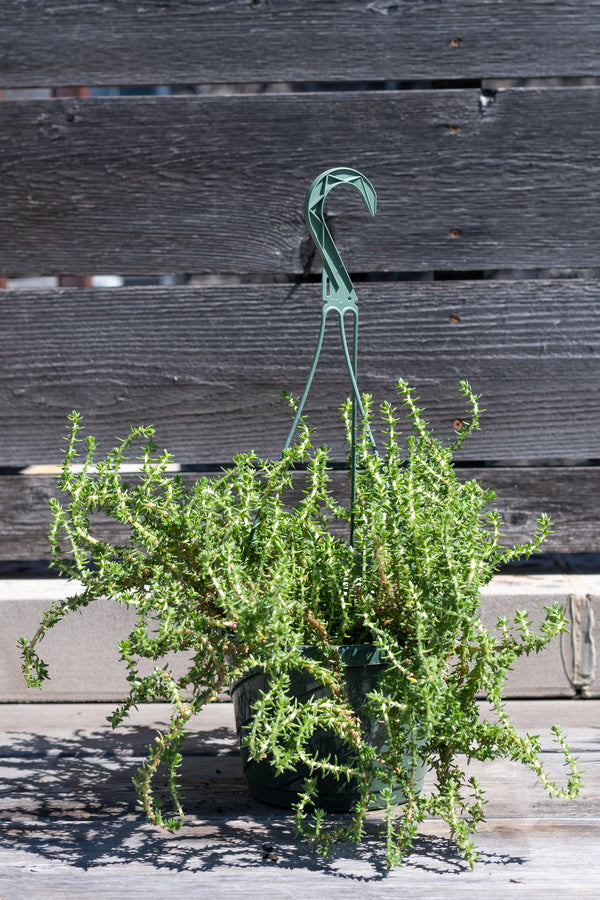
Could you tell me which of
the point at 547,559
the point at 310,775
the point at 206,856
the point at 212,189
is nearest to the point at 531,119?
the point at 212,189

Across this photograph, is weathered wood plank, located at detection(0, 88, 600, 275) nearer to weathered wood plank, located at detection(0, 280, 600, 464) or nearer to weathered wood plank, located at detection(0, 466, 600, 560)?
weathered wood plank, located at detection(0, 280, 600, 464)

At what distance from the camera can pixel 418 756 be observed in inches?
59.5

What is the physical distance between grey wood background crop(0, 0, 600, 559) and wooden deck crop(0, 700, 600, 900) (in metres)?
0.73

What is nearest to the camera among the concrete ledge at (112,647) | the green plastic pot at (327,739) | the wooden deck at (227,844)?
the wooden deck at (227,844)

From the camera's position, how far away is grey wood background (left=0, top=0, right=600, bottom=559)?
2342mm

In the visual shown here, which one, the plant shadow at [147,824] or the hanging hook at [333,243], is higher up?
the hanging hook at [333,243]

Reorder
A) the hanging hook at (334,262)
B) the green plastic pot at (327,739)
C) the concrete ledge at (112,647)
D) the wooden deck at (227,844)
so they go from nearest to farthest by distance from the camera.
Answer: the wooden deck at (227,844), the green plastic pot at (327,739), the hanging hook at (334,262), the concrete ledge at (112,647)

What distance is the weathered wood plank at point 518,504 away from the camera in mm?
2385

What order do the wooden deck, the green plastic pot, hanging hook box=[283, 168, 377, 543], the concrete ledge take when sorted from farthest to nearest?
the concrete ledge
hanging hook box=[283, 168, 377, 543]
the green plastic pot
the wooden deck

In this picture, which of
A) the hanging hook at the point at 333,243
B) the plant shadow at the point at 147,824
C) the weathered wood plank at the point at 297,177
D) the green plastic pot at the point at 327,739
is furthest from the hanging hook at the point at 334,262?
the weathered wood plank at the point at 297,177

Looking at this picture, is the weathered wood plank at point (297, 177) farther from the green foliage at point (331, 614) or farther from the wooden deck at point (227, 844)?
the wooden deck at point (227, 844)

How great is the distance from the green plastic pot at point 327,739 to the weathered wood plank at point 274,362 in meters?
0.88

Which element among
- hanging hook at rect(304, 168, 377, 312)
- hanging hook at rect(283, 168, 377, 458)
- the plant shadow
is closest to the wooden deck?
the plant shadow

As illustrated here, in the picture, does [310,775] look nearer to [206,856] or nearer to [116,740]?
[206,856]
